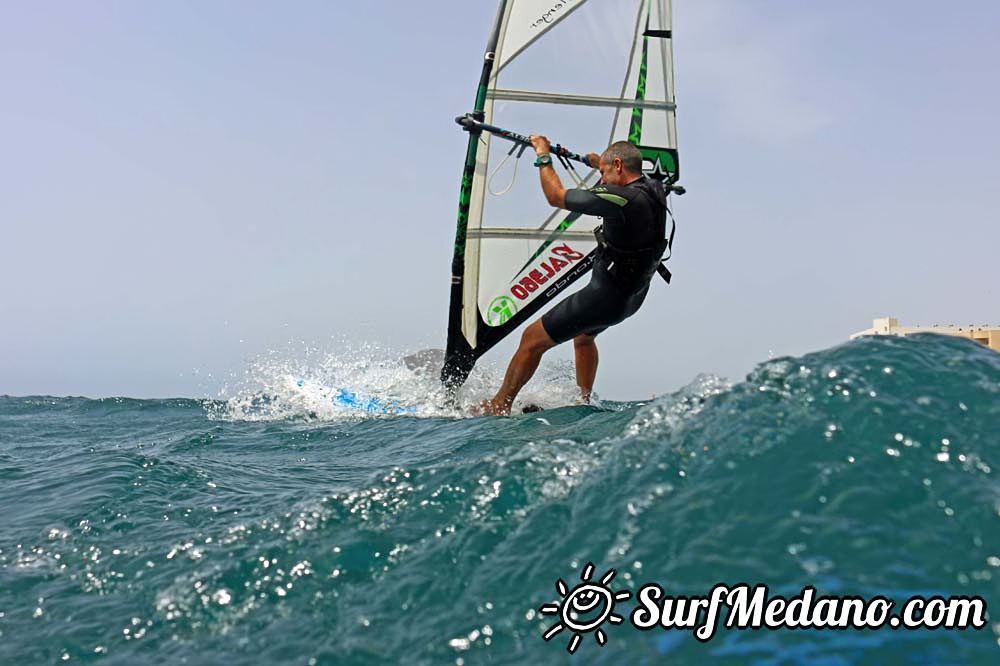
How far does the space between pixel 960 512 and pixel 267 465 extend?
3868 mm

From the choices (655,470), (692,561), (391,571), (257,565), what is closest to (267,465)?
(257,565)

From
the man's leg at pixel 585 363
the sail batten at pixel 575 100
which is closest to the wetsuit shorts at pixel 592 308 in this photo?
the man's leg at pixel 585 363

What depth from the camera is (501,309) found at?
732 centimetres

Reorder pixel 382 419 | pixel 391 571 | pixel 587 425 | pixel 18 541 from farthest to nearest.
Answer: pixel 382 419
pixel 587 425
pixel 18 541
pixel 391 571

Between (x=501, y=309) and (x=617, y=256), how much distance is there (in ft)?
6.29

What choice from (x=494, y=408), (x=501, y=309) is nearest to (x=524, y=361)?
(x=494, y=408)

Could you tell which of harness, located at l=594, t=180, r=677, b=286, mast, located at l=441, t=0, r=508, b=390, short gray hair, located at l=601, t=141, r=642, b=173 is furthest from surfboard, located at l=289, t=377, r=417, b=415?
short gray hair, located at l=601, t=141, r=642, b=173

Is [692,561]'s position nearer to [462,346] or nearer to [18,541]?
[18,541]

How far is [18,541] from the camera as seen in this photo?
126 inches

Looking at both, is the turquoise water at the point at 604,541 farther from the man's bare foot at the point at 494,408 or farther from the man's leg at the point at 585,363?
the man's leg at the point at 585,363

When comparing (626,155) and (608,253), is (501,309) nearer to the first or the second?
(608,253)

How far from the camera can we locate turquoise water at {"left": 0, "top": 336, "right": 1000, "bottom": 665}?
1.88 meters

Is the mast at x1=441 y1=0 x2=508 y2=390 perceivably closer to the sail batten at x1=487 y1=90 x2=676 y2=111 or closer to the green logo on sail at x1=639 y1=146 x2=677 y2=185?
the sail batten at x1=487 y1=90 x2=676 y2=111

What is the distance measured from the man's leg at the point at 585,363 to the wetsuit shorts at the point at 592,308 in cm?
53
